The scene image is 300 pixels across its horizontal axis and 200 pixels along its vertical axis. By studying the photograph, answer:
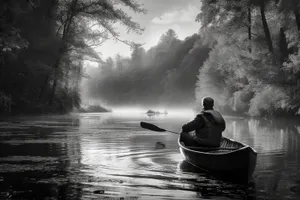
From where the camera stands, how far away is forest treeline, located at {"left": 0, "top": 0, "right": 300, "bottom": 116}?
20656mm

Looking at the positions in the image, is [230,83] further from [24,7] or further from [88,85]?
[88,85]

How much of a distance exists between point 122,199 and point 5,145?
724 centimetres

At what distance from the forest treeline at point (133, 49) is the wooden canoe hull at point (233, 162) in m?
12.3

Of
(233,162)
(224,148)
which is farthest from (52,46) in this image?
(233,162)

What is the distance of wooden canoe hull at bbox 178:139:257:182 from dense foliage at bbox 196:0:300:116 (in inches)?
499

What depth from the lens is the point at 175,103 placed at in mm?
89438

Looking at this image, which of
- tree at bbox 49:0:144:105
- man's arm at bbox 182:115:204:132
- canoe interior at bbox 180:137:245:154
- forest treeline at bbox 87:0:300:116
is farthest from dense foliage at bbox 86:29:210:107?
man's arm at bbox 182:115:204:132

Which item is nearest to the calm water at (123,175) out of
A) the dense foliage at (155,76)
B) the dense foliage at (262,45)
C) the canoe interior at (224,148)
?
the canoe interior at (224,148)

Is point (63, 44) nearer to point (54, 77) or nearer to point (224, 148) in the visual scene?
point (54, 77)

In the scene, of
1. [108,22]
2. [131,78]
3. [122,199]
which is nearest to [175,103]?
[131,78]

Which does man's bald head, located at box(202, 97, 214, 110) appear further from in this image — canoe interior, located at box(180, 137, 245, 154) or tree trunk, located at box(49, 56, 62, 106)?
tree trunk, located at box(49, 56, 62, 106)

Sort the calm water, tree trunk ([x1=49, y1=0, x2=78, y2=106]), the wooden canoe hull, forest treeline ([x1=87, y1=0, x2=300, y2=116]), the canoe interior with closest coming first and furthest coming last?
the calm water, the wooden canoe hull, the canoe interior, forest treeline ([x1=87, y1=0, x2=300, y2=116]), tree trunk ([x1=49, y1=0, x2=78, y2=106])

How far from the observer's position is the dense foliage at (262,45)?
2045 cm

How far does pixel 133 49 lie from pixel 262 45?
9.96m
